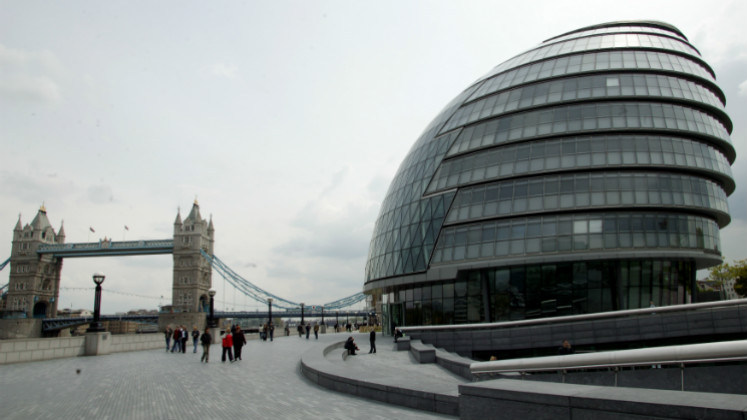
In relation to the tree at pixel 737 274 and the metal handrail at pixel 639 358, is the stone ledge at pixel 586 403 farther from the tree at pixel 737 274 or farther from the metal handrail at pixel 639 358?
the tree at pixel 737 274

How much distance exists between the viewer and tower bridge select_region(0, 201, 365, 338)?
168375 millimetres

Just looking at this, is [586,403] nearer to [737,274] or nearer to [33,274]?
[737,274]

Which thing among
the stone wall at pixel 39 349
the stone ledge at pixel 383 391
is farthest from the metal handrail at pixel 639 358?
the stone wall at pixel 39 349

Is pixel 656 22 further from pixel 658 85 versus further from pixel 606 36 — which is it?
pixel 658 85

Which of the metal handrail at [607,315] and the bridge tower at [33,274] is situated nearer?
the metal handrail at [607,315]

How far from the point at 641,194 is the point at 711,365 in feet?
85.0

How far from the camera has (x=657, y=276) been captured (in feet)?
113

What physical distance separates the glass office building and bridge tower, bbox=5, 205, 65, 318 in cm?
17735

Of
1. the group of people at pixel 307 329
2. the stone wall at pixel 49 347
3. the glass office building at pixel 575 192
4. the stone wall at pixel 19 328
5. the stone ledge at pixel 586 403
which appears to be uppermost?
the glass office building at pixel 575 192

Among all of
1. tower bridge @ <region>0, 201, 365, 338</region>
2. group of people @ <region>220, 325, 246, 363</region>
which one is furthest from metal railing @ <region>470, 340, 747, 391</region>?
tower bridge @ <region>0, 201, 365, 338</region>

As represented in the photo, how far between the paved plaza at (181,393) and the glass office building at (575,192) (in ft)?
47.9


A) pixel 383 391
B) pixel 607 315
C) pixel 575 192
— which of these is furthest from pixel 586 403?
pixel 575 192

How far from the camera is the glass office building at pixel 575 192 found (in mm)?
33875

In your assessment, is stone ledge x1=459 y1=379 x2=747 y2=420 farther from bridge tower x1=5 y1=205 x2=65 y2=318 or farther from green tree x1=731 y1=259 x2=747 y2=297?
bridge tower x1=5 y1=205 x2=65 y2=318
